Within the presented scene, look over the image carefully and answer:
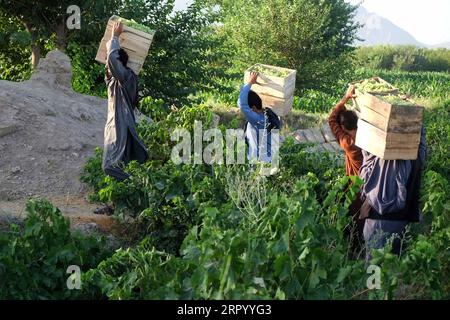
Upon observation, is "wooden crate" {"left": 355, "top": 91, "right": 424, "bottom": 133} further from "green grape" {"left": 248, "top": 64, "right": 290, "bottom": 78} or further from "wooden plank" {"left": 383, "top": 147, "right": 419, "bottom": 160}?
"green grape" {"left": 248, "top": 64, "right": 290, "bottom": 78}

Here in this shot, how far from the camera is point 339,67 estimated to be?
15125 millimetres

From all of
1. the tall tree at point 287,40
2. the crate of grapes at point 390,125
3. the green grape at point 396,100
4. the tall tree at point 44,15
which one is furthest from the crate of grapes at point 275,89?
the tall tree at point 287,40

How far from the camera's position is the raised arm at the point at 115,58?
5.71 meters

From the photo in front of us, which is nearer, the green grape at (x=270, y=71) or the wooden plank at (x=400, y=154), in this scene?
the wooden plank at (x=400, y=154)

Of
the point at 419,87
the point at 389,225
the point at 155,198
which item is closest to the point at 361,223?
the point at 389,225

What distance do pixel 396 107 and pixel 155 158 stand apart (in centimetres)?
271

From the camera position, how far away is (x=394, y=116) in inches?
176

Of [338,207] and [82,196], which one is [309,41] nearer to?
[82,196]

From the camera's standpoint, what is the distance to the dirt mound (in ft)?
23.1

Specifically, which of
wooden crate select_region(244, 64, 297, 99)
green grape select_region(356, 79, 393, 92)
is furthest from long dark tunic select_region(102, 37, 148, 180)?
green grape select_region(356, 79, 393, 92)

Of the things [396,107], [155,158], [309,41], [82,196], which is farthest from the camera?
[309,41]

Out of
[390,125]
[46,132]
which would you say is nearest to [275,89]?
[390,125]

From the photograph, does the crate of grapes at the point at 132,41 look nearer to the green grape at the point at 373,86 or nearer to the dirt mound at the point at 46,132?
the dirt mound at the point at 46,132

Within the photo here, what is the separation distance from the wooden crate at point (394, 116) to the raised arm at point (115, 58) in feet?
7.16
